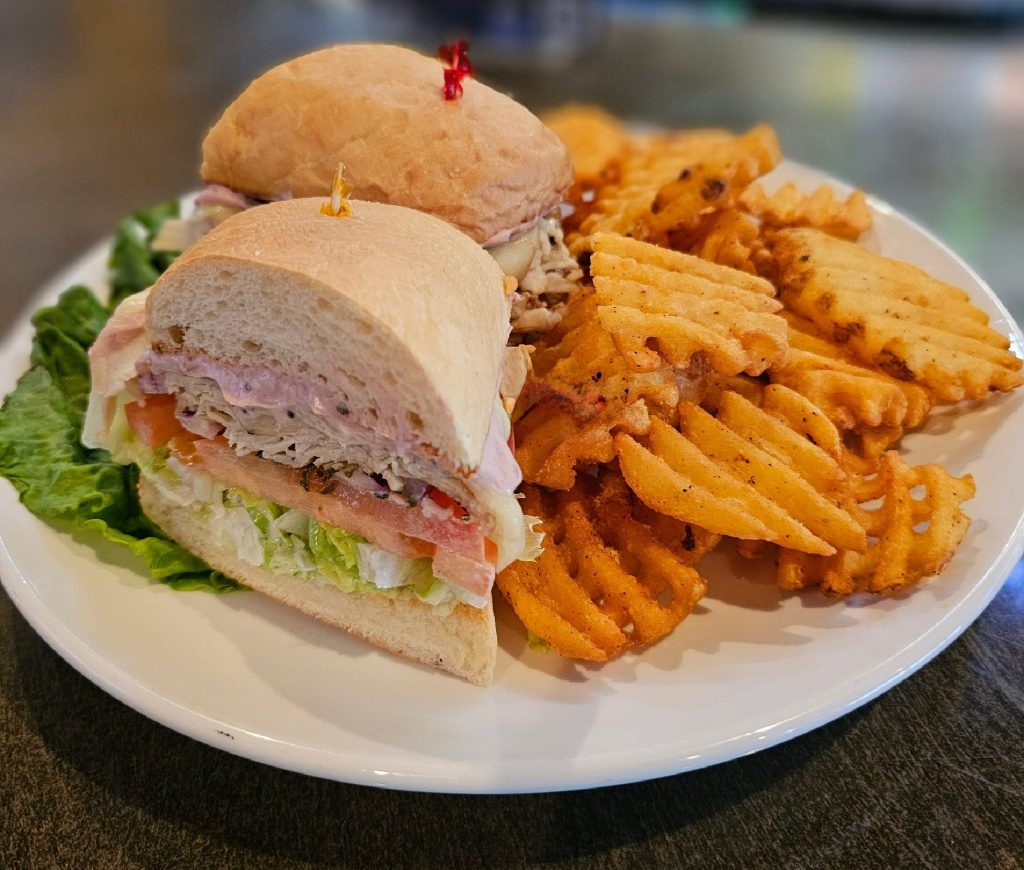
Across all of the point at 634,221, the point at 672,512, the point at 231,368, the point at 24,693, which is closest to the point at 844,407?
the point at 672,512

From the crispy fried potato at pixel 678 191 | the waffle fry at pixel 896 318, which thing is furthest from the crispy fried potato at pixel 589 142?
the waffle fry at pixel 896 318

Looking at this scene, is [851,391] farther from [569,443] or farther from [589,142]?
[589,142]

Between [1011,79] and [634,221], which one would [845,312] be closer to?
[634,221]

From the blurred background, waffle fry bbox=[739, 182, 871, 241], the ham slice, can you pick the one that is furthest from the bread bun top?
the blurred background

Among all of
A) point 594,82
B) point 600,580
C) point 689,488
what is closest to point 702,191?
point 689,488

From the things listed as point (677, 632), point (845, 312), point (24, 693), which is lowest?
point (24, 693)

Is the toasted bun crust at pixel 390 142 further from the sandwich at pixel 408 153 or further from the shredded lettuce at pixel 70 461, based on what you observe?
the shredded lettuce at pixel 70 461
